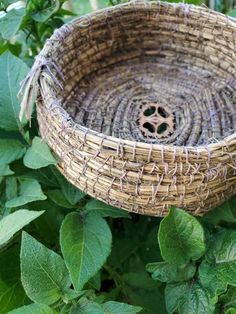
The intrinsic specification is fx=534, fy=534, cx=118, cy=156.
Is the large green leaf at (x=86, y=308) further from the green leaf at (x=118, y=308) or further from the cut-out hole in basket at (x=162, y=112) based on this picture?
the cut-out hole in basket at (x=162, y=112)

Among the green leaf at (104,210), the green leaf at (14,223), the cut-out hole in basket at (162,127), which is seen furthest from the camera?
the cut-out hole in basket at (162,127)

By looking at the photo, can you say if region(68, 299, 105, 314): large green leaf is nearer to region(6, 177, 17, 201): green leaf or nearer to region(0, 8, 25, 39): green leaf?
region(6, 177, 17, 201): green leaf

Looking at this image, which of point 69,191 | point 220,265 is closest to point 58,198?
point 69,191

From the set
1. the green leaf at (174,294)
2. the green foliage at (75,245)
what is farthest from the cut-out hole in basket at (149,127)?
the green leaf at (174,294)

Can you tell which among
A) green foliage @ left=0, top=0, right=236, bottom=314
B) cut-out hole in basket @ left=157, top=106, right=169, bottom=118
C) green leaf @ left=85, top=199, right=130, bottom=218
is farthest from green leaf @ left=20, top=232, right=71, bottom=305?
cut-out hole in basket @ left=157, top=106, right=169, bottom=118

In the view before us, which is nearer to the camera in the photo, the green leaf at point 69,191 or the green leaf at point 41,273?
the green leaf at point 41,273
